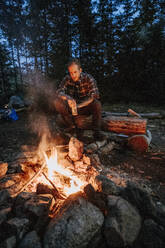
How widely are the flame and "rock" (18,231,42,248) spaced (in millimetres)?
683

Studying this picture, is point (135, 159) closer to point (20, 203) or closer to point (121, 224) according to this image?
point (121, 224)

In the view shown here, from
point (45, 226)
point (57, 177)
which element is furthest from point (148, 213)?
point (57, 177)

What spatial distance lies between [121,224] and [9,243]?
93 cm

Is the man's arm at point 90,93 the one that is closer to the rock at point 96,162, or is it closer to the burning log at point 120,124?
the burning log at point 120,124

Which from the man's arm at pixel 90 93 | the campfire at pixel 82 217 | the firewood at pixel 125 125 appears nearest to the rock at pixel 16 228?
the campfire at pixel 82 217

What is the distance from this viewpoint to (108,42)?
35.7 feet

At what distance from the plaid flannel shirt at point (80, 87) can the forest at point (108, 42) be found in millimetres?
7082

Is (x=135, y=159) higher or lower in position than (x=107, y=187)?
lower

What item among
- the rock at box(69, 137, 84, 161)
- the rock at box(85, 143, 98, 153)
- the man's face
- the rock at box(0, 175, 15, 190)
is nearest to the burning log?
the rock at box(85, 143, 98, 153)

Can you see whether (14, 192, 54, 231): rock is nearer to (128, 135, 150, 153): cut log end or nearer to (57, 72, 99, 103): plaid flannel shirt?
(128, 135, 150, 153): cut log end

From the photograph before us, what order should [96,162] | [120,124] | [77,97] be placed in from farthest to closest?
[77,97]
[120,124]
[96,162]

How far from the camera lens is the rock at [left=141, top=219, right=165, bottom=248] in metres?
1.06

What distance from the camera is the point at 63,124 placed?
13.1 ft

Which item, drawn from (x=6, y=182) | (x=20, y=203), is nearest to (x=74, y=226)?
(x=20, y=203)
